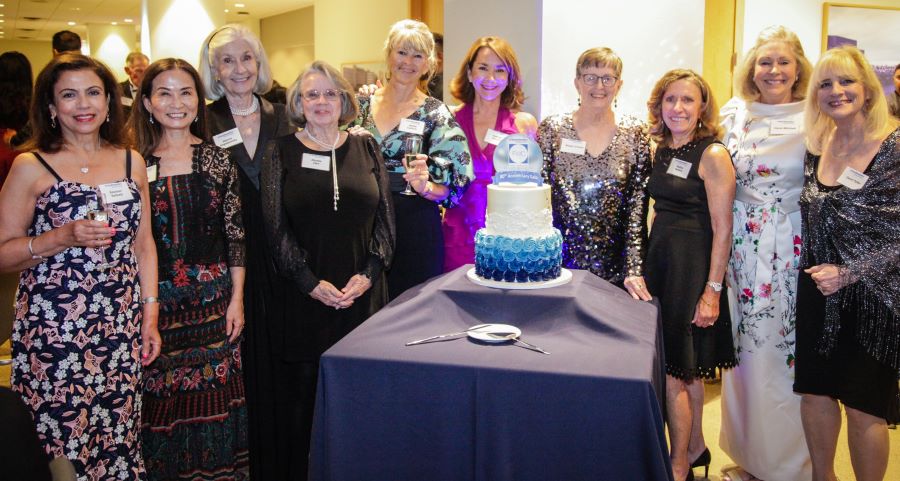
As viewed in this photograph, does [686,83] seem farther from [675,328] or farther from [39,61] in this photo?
[39,61]

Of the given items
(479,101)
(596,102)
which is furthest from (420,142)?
(596,102)

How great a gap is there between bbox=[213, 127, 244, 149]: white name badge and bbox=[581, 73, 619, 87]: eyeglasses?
1.40 meters

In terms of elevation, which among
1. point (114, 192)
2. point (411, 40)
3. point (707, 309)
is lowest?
point (707, 309)

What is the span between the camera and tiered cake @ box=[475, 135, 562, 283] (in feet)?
6.94

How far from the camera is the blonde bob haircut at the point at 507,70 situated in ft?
10.3

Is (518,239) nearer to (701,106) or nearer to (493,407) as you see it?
(493,407)

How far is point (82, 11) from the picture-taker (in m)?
12.6

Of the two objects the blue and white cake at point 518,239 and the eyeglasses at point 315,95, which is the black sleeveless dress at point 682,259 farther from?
the eyeglasses at point 315,95

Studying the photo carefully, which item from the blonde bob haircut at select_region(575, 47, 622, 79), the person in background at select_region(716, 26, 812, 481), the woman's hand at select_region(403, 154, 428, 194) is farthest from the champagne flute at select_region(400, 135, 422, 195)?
the person in background at select_region(716, 26, 812, 481)

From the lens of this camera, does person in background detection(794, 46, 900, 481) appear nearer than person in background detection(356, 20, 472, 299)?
Yes

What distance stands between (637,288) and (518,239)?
0.62 meters

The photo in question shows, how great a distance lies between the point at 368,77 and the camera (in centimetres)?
814

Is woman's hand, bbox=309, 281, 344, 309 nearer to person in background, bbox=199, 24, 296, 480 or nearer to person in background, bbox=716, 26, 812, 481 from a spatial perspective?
person in background, bbox=199, 24, 296, 480

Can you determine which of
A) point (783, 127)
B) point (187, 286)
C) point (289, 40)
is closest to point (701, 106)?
point (783, 127)
